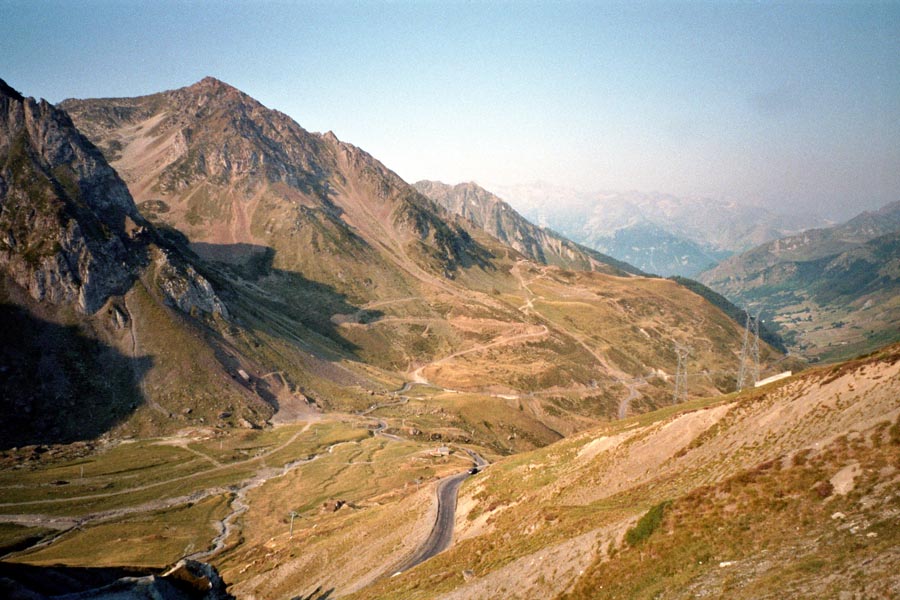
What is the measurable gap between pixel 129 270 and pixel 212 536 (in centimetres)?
14370

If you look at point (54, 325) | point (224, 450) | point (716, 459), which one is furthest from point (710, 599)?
point (54, 325)

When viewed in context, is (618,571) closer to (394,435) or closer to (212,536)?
(212,536)

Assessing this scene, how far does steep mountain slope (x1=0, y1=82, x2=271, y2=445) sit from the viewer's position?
14950 centimetres

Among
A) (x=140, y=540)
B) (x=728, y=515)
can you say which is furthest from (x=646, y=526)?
(x=140, y=540)

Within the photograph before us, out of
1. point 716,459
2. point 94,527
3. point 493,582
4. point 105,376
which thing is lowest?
point 94,527

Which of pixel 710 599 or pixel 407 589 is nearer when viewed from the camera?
pixel 710 599

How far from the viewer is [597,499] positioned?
5116 centimetres

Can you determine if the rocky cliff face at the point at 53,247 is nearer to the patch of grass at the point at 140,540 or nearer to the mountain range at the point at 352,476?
the mountain range at the point at 352,476

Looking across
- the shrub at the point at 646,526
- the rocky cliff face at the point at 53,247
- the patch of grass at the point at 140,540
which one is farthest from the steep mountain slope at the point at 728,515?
the rocky cliff face at the point at 53,247

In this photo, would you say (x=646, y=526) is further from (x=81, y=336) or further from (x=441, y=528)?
(x=81, y=336)

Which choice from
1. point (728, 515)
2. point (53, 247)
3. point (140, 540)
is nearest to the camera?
point (728, 515)

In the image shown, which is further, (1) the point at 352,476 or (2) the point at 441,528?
(1) the point at 352,476

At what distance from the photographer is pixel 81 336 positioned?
556 feet

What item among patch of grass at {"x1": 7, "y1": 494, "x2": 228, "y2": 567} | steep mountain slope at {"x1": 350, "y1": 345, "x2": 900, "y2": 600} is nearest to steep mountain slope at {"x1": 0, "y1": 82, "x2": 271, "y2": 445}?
patch of grass at {"x1": 7, "y1": 494, "x2": 228, "y2": 567}
